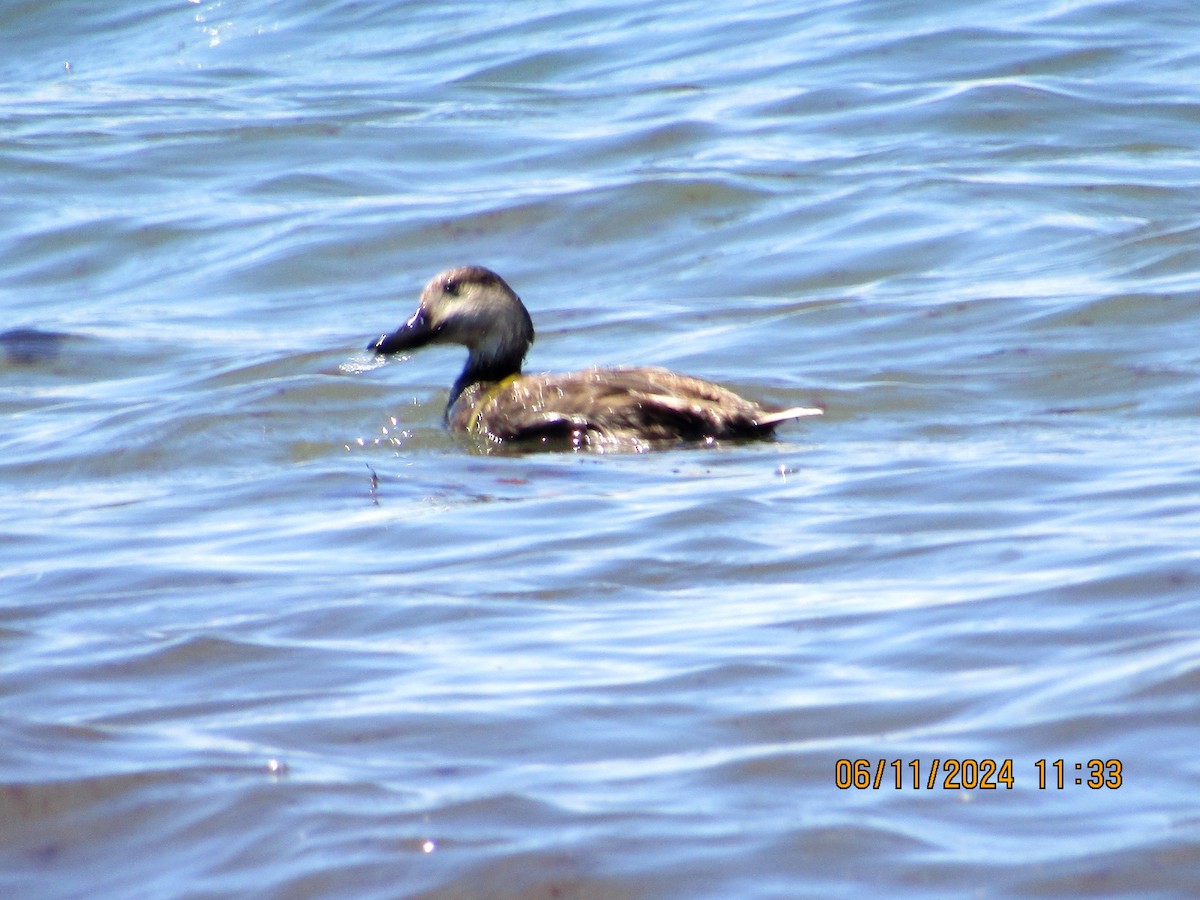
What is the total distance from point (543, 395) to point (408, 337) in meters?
1.04

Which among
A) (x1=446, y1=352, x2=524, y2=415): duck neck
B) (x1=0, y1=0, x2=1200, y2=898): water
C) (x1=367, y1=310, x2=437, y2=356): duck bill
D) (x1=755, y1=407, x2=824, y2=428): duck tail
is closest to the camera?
(x1=0, y1=0, x2=1200, y2=898): water

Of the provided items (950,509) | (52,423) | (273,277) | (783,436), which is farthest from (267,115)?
(950,509)

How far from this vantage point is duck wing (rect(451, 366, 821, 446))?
7.82 metres

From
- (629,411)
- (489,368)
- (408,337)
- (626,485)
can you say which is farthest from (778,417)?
(408,337)

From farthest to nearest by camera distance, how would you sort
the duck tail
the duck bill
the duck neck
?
the duck neck → the duck bill → the duck tail

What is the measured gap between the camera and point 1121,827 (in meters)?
3.54

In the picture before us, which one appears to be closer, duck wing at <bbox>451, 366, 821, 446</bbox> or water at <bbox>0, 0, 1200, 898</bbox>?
water at <bbox>0, 0, 1200, 898</bbox>

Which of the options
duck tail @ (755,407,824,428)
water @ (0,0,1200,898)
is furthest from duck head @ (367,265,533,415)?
duck tail @ (755,407,824,428)

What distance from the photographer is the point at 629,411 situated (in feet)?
25.9

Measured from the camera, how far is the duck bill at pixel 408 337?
29.7 feet

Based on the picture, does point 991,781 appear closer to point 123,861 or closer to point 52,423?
point 123,861

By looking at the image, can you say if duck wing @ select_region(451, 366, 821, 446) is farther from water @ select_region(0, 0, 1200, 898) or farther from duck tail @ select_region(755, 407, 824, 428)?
water @ select_region(0, 0, 1200, 898)

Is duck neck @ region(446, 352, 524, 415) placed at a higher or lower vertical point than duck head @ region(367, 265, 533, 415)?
lower

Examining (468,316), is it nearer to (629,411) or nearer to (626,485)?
(629,411)
